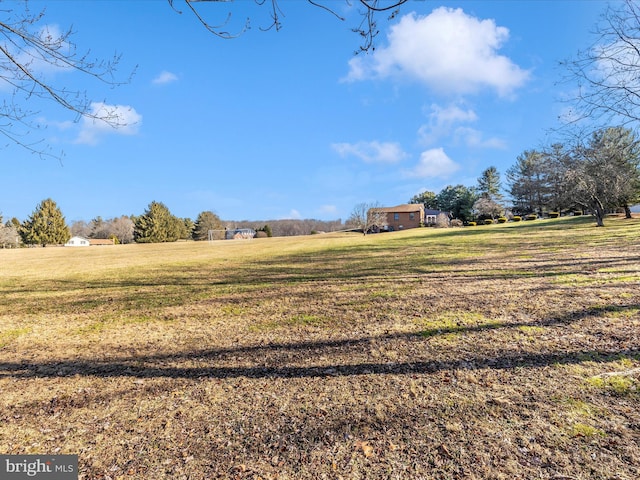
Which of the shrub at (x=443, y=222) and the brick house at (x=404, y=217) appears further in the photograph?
the brick house at (x=404, y=217)

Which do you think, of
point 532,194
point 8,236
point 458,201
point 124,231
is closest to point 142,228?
point 124,231

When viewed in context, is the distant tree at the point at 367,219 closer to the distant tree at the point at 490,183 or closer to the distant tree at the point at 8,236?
the distant tree at the point at 490,183

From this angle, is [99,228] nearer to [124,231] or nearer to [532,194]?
[124,231]

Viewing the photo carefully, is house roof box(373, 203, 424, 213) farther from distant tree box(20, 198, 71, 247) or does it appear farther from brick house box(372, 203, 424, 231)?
distant tree box(20, 198, 71, 247)

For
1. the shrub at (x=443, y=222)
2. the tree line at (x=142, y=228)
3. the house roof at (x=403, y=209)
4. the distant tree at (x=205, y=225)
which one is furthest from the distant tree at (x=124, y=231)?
the shrub at (x=443, y=222)

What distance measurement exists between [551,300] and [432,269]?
14.5 ft

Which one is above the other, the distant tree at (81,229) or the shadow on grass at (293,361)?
the distant tree at (81,229)

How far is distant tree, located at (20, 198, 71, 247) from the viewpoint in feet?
182

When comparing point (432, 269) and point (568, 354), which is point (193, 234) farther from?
point (568, 354)

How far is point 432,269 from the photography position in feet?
33.1

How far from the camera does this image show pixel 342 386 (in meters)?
3.32
